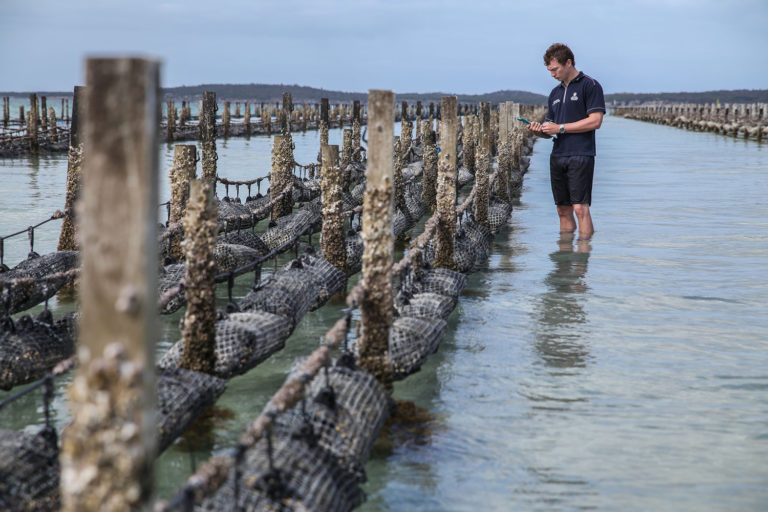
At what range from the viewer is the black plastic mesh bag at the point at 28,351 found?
6840 millimetres

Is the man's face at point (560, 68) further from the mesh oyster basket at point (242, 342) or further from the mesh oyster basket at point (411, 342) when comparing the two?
the mesh oyster basket at point (242, 342)

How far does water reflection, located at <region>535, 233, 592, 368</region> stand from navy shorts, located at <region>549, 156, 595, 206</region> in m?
Answer: 1.00

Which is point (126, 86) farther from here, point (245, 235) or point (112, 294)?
point (245, 235)

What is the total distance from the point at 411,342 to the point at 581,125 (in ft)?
12.6

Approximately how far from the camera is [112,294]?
272cm

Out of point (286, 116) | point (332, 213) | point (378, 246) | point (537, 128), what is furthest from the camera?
point (286, 116)

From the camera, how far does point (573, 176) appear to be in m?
9.88

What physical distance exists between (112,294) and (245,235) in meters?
9.66

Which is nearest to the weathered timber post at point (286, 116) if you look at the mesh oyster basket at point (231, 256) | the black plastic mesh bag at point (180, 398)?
the mesh oyster basket at point (231, 256)

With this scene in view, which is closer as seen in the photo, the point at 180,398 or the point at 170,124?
the point at 180,398

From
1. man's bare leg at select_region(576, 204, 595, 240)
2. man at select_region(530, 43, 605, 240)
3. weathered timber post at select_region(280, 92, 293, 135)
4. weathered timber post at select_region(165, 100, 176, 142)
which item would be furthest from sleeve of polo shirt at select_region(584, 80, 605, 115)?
weathered timber post at select_region(165, 100, 176, 142)

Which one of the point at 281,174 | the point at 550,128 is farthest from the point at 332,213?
the point at 281,174

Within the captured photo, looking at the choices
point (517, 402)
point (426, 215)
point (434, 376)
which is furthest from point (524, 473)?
point (426, 215)

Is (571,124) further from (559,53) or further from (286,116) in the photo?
(286,116)
